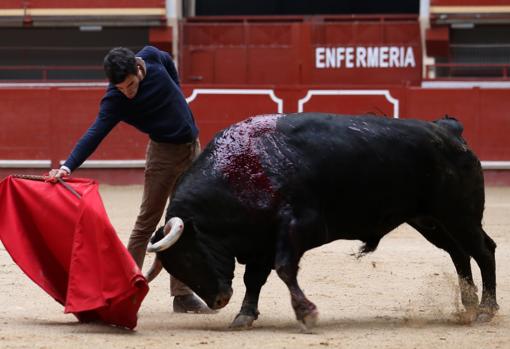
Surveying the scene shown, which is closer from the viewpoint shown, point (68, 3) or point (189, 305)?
point (189, 305)

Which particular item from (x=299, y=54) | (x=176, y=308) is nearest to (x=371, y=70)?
(x=299, y=54)

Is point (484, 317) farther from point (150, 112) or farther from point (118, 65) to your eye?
point (118, 65)

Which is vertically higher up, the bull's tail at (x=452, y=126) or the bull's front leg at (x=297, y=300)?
the bull's tail at (x=452, y=126)

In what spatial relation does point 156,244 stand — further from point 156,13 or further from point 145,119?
point 156,13

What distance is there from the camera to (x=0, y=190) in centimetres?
565

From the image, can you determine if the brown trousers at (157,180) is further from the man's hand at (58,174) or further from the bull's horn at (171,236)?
the bull's horn at (171,236)

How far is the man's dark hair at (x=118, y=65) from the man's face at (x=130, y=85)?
0.04m

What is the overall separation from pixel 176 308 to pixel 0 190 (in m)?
1.15

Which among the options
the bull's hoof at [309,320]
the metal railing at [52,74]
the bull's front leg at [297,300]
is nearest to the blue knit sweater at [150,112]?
the bull's front leg at [297,300]

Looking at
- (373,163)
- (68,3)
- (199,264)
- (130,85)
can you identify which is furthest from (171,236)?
(68,3)

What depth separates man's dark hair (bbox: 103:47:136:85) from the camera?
5379 millimetres

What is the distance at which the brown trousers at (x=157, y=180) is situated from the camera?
19.9 feet

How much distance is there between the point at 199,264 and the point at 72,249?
1.95 feet

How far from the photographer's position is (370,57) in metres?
19.5
